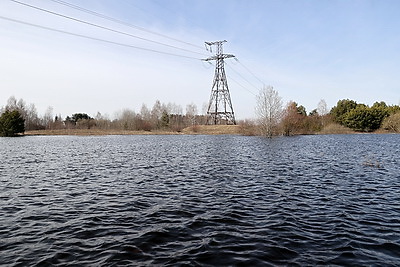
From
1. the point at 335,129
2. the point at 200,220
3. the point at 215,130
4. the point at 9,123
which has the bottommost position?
the point at 200,220

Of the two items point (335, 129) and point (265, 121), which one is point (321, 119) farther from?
point (265, 121)

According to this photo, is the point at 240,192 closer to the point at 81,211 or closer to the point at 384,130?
the point at 81,211

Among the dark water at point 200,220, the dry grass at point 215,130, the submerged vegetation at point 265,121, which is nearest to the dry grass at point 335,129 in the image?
the submerged vegetation at point 265,121

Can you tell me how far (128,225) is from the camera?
352 inches

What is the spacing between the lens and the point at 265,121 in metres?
68.5

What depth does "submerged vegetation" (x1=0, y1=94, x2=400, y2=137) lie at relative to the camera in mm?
70438

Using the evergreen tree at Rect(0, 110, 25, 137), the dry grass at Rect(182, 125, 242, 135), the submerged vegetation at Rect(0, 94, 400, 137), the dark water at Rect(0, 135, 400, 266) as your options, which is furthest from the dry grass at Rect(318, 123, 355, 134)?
the evergreen tree at Rect(0, 110, 25, 137)

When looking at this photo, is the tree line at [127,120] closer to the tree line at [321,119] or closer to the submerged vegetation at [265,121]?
the submerged vegetation at [265,121]

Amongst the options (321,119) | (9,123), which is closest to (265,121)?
(321,119)

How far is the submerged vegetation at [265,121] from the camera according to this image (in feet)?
231

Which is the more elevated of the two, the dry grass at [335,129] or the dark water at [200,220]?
the dry grass at [335,129]

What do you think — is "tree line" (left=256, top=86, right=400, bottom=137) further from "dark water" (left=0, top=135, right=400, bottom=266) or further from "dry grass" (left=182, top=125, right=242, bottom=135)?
"dark water" (left=0, top=135, right=400, bottom=266)

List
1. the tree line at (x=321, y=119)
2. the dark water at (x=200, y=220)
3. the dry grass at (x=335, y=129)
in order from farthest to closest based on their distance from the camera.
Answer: the dry grass at (x=335, y=129)
the tree line at (x=321, y=119)
the dark water at (x=200, y=220)

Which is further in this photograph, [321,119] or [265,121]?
[321,119]
